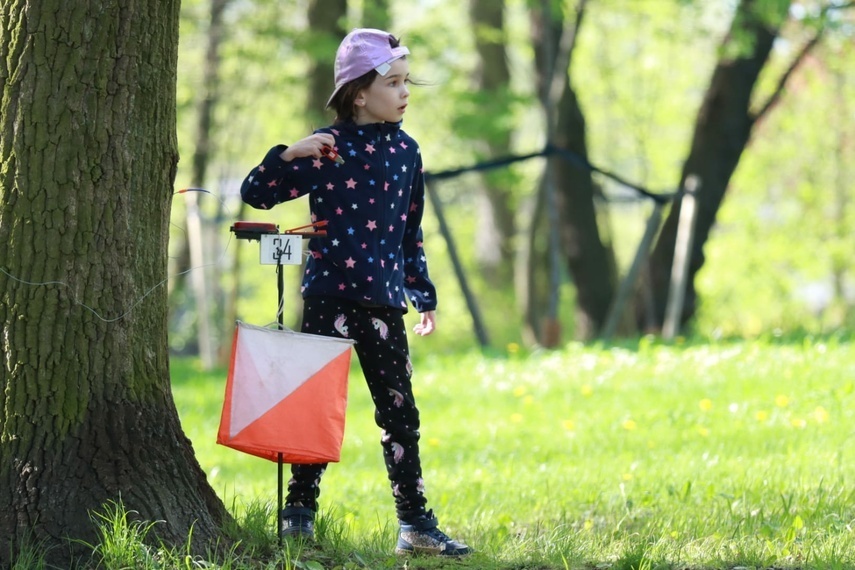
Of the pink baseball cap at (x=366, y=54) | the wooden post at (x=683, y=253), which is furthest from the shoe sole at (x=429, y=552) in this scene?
the wooden post at (x=683, y=253)

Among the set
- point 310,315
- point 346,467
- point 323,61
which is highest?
point 323,61

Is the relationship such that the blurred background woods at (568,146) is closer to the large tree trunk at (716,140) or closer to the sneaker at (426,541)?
the large tree trunk at (716,140)

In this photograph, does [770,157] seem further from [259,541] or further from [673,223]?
[259,541]

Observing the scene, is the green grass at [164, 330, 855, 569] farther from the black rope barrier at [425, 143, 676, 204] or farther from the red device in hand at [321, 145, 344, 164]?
the black rope barrier at [425, 143, 676, 204]

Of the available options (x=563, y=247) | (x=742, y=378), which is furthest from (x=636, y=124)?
(x=742, y=378)

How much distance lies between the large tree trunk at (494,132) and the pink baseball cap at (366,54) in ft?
36.3

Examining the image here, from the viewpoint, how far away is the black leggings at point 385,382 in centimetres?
373

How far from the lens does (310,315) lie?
12.3ft

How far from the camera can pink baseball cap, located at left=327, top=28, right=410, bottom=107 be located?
3.72 meters

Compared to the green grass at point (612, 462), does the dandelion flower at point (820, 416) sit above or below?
above

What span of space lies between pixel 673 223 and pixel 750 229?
17832mm

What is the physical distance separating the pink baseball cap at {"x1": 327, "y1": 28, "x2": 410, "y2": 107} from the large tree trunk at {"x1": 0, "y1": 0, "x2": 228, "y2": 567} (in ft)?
2.19

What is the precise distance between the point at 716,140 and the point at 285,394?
10097 millimetres

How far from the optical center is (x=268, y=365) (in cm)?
336
